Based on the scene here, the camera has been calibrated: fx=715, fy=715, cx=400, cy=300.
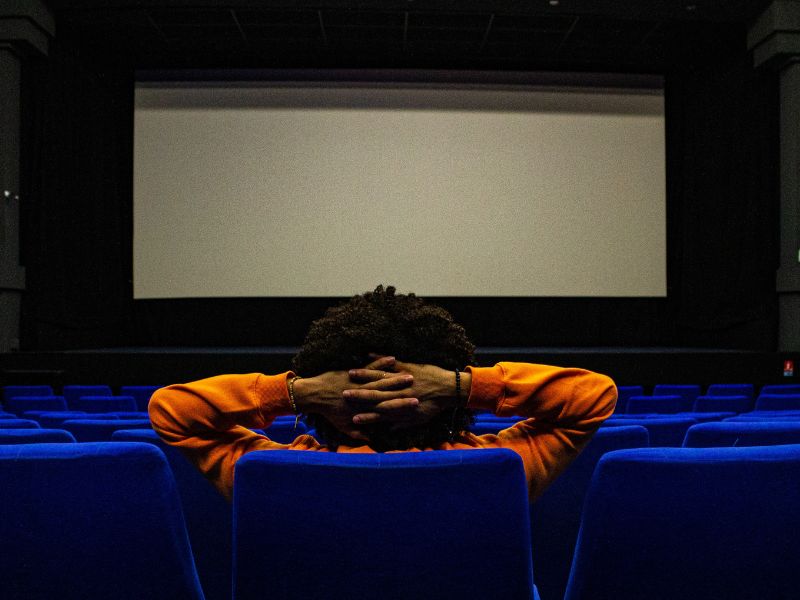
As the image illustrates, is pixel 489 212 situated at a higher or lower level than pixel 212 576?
higher

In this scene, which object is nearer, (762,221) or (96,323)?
(762,221)

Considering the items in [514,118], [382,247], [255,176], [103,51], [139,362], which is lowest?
[139,362]

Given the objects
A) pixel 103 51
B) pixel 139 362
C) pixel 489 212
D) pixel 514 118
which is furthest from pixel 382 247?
pixel 103 51

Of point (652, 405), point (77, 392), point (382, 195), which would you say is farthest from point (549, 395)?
point (382, 195)

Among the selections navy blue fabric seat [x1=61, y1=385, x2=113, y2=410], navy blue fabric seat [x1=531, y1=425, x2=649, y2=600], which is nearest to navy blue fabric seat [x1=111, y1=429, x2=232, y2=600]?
navy blue fabric seat [x1=531, y1=425, x2=649, y2=600]

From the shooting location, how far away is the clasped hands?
1.05 meters

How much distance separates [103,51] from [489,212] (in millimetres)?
5643

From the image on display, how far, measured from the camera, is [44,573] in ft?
3.08

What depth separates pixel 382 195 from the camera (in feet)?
32.3

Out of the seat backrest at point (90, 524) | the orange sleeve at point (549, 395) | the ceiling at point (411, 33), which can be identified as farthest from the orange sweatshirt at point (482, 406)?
the ceiling at point (411, 33)

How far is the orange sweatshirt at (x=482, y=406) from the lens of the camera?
1104mm

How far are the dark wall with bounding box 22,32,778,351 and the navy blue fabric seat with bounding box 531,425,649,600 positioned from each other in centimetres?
792

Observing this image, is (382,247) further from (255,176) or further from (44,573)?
(44,573)

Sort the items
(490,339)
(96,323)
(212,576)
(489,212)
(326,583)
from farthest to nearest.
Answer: (490,339), (489,212), (96,323), (212,576), (326,583)
